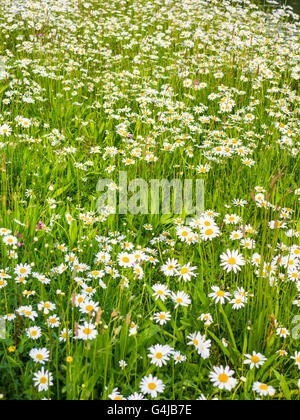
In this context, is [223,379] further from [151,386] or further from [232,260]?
[232,260]

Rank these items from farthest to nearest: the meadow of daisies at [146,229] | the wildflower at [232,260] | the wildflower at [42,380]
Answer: the wildflower at [232,260] < the meadow of daisies at [146,229] < the wildflower at [42,380]

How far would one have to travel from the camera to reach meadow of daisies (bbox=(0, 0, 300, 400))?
1592mm

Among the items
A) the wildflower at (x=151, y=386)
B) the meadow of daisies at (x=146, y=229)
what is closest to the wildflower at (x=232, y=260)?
the meadow of daisies at (x=146, y=229)

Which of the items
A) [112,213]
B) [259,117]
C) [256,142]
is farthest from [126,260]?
[259,117]

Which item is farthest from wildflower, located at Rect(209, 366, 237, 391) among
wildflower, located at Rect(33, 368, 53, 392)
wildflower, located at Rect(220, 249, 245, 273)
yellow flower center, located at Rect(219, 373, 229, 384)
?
wildflower, located at Rect(33, 368, 53, 392)

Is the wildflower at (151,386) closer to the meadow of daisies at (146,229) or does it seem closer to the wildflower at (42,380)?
the meadow of daisies at (146,229)

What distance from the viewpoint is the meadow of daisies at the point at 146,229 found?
159cm

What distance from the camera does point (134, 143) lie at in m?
3.15

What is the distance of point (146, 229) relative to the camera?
2590 millimetres

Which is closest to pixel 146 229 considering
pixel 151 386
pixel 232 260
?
pixel 232 260

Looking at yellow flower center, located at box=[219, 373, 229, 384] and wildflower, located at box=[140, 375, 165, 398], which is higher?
yellow flower center, located at box=[219, 373, 229, 384]

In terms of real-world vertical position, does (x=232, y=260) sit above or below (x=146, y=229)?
below

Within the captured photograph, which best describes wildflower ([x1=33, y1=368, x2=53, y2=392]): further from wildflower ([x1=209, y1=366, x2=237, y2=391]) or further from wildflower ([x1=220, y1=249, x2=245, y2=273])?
wildflower ([x1=220, y1=249, x2=245, y2=273])
